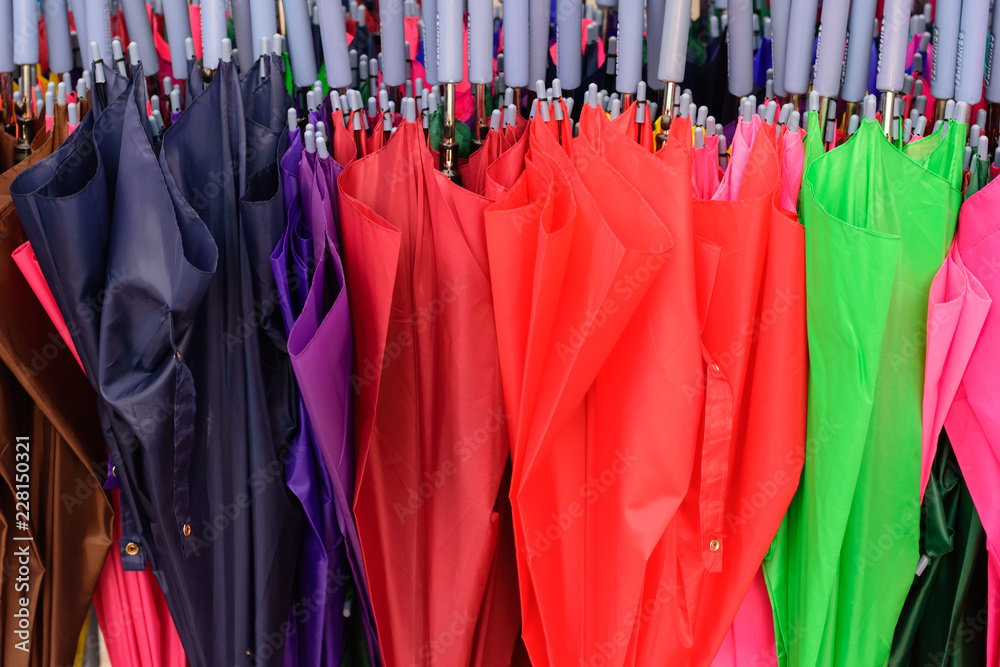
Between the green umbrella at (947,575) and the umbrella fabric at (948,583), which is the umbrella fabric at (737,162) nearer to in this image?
the green umbrella at (947,575)

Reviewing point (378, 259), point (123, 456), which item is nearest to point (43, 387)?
point (123, 456)

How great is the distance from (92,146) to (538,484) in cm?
52

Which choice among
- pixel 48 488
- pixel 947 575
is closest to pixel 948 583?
pixel 947 575

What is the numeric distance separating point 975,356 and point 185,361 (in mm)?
748

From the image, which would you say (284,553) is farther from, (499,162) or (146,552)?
(499,162)

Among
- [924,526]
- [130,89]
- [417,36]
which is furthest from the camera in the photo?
[417,36]

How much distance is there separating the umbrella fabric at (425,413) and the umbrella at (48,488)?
10.4 inches

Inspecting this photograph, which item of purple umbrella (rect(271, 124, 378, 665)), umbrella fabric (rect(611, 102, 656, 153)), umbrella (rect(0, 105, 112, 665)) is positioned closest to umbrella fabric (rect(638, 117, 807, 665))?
umbrella fabric (rect(611, 102, 656, 153))

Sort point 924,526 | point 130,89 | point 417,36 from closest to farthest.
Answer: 1. point 130,89
2. point 924,526
3. point 417,36

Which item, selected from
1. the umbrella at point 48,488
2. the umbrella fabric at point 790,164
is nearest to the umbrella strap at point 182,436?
the umbrella at point 48,488

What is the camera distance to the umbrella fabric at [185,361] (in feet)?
2.32

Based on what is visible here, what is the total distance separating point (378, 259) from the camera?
751 millimetres

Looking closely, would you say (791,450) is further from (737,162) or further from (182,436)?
(182,436)

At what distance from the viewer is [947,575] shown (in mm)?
849
